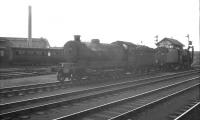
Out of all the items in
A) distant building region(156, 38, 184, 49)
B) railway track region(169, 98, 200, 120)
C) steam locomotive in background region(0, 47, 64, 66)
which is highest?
distant building region(156, 38, 184, 49)

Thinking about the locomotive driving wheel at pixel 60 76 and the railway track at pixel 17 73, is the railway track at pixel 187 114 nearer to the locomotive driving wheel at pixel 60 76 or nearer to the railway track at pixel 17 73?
the locomotive driving wheel at pixel 60 76

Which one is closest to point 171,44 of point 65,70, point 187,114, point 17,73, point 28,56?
point 28,56

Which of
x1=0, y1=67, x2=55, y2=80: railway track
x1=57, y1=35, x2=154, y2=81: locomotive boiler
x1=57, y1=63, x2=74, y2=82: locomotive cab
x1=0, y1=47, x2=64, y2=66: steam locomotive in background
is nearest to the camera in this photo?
x1=57, y1=63, x2=74, y2=82: locomotive cab

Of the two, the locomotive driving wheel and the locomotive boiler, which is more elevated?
the locomotive boiler

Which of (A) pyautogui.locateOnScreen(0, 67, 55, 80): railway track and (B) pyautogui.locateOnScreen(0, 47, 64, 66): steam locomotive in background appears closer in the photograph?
(A) pyautogui.locateOnScreen(0, 67, 55, 80): railway track

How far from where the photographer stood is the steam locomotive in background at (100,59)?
53.9ft

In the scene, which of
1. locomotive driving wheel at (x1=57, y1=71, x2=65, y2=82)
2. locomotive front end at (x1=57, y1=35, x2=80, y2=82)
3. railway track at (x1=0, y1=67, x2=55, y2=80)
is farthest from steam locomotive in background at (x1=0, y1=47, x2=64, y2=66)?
locomotive driving wheel at (x1=57, y1=71, x2=65, y2=82)

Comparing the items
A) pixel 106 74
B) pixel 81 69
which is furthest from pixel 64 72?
pixel 106 74

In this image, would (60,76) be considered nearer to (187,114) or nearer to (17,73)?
(17,73)

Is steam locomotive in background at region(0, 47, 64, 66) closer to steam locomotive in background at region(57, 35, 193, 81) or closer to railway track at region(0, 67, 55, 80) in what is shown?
railway track at region(0, 67, 55, 80)

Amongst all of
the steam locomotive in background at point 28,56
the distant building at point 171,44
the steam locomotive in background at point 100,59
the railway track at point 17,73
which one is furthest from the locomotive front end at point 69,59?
the distant building at point 171,44

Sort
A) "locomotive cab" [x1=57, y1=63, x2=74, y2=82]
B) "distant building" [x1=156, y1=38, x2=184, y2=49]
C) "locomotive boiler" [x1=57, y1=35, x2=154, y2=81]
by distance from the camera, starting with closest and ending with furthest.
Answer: "locomotive cab" [x1=57, y1=63, x2=74, y2=82]
"locomotive boiler" [x1=57, y1=35, x2=154, y2=81]
"distant building" [x1=156, y1=38, x2=184, y2=49]

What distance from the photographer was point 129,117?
26.2ft

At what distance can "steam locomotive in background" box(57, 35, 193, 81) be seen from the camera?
16.4 m
